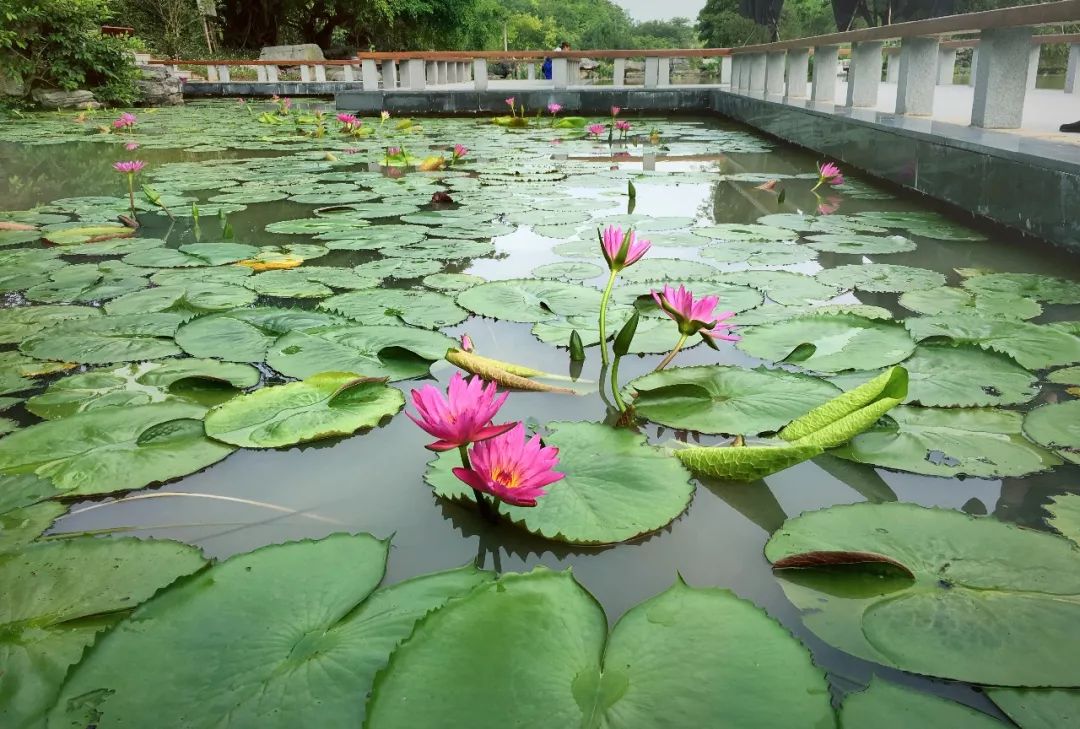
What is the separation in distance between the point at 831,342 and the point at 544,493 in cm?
83

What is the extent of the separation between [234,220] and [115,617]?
7.66 feet

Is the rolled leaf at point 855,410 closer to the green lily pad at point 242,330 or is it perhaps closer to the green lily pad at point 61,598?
the green lily pad at point 61,598

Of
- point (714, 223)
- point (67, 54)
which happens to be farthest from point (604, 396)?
point (67, 54)

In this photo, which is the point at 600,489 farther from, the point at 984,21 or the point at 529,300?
the point at 984,21

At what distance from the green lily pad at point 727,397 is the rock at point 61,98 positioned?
10.5 meters

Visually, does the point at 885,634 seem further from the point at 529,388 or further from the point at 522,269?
the point at 522,269

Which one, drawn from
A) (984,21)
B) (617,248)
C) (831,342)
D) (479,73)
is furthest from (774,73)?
(617,248)

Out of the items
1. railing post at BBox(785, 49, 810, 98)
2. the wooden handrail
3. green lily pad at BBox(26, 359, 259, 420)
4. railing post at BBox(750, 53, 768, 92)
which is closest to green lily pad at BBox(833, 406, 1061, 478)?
green lily pad at BBox(26, 359, 259, 420)

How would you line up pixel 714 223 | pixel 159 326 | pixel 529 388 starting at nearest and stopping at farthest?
pixel 529 388
pixel 159 326
pixel 714 223

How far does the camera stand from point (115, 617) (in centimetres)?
71

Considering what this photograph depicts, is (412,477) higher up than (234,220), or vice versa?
(234,220)

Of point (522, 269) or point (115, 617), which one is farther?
point (522, 269)

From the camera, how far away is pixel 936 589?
0.72 metres

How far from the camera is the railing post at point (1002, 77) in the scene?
2605 millimetres
